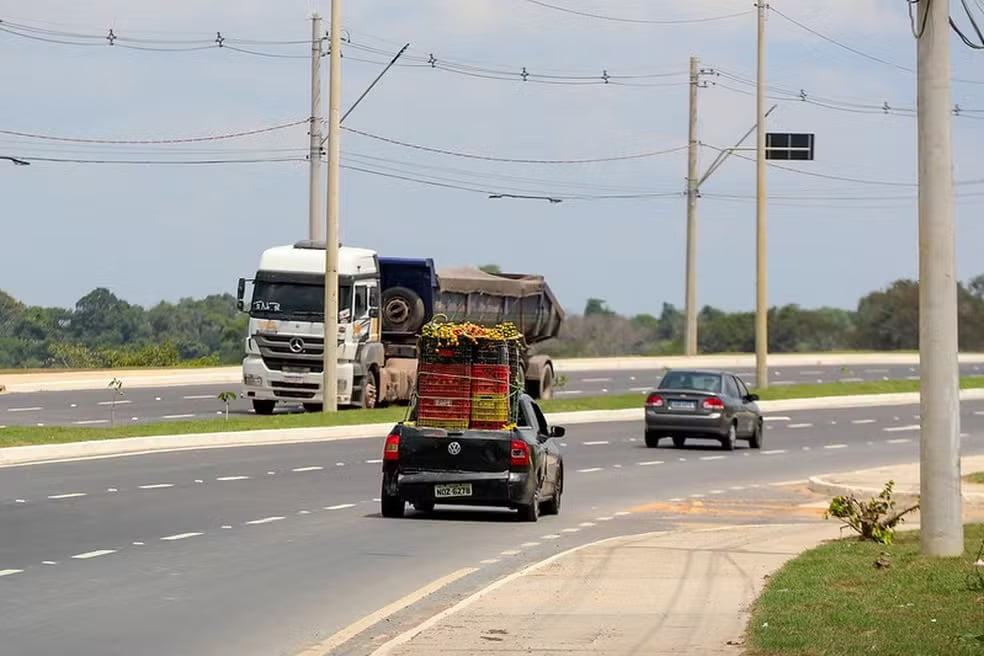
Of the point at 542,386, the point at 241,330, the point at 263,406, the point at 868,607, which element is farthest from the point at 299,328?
the point at 241,330

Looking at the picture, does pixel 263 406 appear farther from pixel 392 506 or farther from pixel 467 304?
pixel 392 506

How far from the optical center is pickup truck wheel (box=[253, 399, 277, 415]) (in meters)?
47.2

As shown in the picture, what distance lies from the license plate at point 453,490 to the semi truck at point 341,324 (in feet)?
69.2

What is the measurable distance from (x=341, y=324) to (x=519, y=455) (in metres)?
23.5

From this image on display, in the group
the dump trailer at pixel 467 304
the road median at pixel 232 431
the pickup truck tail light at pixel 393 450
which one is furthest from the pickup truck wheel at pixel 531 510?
the dump trailer at pixel 467 304

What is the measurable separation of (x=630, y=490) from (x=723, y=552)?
10.7 meters

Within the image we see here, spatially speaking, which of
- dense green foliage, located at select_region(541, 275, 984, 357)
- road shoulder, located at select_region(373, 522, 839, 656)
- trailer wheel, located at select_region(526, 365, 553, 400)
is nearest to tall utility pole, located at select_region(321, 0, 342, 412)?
trailer wheel, located at select_region(526, 365, 553, 400)

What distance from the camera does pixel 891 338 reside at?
12812cm

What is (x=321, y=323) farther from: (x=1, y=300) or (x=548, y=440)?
(x=1, y=300)

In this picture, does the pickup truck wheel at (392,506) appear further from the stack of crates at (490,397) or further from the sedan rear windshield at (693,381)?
the sedan rear windshield at (693,381)

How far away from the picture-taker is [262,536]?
2023 cm

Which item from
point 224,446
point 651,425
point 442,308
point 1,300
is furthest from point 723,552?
point 1,300

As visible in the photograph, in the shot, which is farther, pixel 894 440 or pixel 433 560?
pixel 894 440

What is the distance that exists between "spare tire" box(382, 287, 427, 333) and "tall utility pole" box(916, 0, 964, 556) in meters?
33.5
